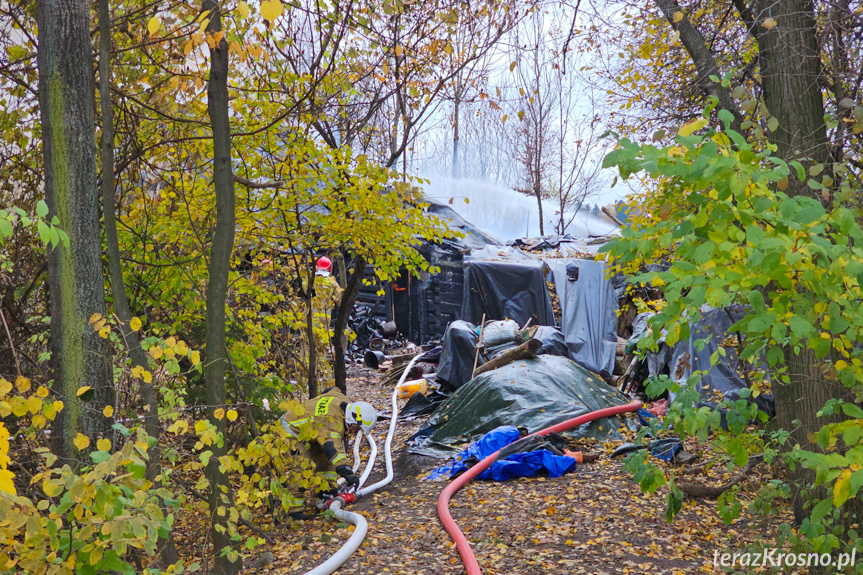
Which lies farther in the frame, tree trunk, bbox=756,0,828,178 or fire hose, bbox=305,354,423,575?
fire hose, bbox=305,354,423,575

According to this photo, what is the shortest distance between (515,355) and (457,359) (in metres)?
1.62

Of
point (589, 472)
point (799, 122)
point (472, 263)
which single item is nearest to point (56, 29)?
point (799, 122)

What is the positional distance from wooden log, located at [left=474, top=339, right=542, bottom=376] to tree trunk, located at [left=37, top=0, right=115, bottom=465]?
6.12 meters

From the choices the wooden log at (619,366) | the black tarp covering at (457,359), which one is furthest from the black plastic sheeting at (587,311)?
the black tarp covering at (457,359)

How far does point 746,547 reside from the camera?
392cm

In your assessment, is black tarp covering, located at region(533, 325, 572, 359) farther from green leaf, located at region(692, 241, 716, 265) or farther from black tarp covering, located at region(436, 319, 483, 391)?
green leaf, located at region(692, 241, 716, 265)

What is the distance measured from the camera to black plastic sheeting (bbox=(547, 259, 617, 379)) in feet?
36.4

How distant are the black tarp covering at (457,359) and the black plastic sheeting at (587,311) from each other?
2009 mm

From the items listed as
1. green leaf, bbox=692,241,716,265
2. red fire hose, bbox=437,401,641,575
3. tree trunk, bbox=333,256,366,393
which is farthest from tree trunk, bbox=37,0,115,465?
tree trunk, bbox=333,256,366,393

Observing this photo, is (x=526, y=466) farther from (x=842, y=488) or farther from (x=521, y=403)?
(x=842, y=488)

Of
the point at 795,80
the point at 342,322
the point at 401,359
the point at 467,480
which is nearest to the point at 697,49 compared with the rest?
the point at 795,80

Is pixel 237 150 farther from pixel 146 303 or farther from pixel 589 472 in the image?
pixel 589 472

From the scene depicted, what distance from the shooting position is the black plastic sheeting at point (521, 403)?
23.9 ft

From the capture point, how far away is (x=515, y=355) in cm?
872
